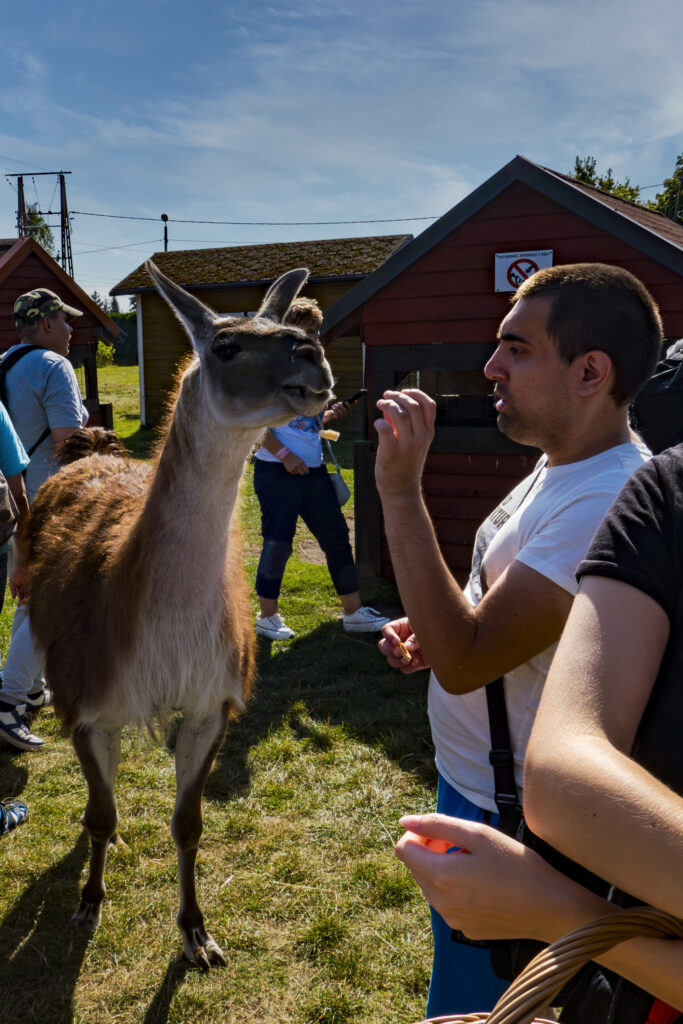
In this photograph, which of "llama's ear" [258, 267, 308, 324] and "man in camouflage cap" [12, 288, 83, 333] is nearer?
"llama's ear" [258, 267, 308, 324]

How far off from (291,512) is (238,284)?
14033 millimetres

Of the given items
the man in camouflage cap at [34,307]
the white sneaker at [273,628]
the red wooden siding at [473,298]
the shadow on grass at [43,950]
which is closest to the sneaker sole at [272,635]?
the white sneaker at [273,628]

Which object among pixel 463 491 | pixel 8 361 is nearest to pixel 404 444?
pixel 8 361

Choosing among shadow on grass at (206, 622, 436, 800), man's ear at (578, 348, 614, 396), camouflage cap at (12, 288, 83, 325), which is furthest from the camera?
camouflage cap at (12, 288, 83, 325)

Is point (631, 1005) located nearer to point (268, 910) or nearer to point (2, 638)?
point (268, 910)

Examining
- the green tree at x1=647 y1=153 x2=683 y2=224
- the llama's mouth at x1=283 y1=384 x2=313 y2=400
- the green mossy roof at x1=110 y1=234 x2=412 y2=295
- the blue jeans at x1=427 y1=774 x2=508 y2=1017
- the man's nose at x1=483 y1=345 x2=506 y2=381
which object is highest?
the green tree at x1=647 y1=153 x2=683 y2=224

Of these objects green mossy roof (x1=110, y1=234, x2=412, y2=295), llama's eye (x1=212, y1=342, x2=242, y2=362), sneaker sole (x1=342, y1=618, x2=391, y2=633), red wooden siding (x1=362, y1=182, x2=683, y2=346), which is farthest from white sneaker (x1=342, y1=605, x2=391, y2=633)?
green mossy roof (x1=110, y1=234, x2=412, y2=295)

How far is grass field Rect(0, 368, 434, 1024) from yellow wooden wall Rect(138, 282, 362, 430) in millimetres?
14835

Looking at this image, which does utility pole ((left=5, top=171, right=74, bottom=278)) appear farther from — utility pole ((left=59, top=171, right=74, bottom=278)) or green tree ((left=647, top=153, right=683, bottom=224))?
green tree ((left=647, top=153, right=683, bottom=224))

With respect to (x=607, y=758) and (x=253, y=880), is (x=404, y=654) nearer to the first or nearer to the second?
(x=607, y=758)

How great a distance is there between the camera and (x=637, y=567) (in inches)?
36.3

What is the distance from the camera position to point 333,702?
16.0ft

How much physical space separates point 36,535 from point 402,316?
13.4ft

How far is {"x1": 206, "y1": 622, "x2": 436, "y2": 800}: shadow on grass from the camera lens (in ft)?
13.6
